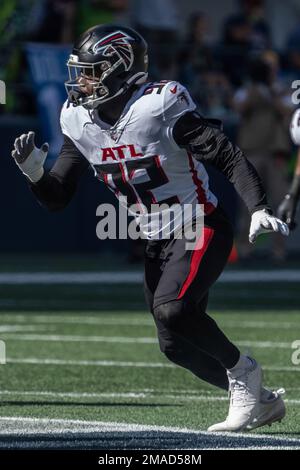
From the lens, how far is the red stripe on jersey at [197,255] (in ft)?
21.2

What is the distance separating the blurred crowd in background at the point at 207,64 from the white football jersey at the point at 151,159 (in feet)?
31.2

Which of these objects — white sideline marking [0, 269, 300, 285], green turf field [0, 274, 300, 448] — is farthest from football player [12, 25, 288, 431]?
white sideline marking [0, 269, 300, 285]

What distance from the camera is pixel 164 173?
6.64m

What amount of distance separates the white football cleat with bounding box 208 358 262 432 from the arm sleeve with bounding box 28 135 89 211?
1106 mm

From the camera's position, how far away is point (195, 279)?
6.49 meters

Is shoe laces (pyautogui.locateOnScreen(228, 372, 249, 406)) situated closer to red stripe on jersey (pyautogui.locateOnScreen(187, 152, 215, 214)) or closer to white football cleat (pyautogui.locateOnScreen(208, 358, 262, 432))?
white football cleat (pyautogui.locateOnScreen(208, 358, 262, 432))

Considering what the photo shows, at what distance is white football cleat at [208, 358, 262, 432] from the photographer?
6.50 m

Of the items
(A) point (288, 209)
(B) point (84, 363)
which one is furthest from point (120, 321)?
(A) point (288, 209)

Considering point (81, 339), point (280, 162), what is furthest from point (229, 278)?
point (81, 339)

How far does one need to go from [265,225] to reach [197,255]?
1.57ft

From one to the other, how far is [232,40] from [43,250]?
12.0 feet

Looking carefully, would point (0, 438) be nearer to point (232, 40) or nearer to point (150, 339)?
point (150, 339)

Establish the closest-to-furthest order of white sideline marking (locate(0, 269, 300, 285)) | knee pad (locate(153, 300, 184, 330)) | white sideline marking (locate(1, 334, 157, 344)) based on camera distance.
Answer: knee pad (locate(153, 300, 184, 330)) → white sideline marking (locate(1, 334, 157, 344)) → white sideline marking (locate(0, 269, 300, 285))

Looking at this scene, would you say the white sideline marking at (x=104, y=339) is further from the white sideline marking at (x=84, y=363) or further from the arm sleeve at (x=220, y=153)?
the arm sleeve at (x=220, y=153)
